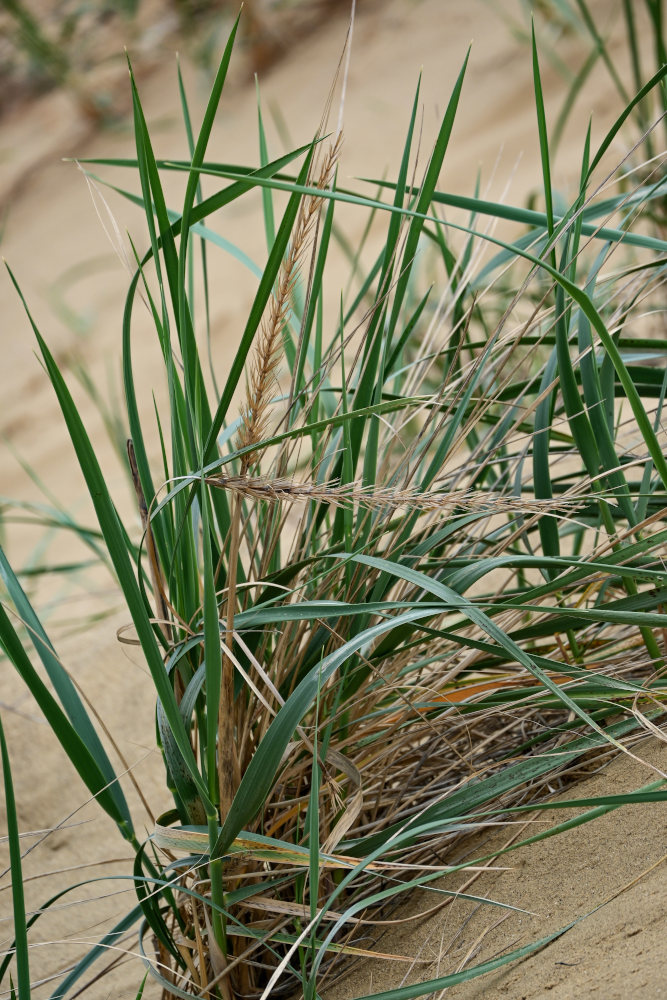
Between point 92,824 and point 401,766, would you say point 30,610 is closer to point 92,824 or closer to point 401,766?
point 401,766

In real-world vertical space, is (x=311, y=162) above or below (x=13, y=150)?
below

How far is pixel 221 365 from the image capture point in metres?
3.06

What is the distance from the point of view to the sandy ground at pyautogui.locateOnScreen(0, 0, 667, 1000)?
520mm

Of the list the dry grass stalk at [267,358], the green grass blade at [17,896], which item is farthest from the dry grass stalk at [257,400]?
the green grass blade at [17,896]

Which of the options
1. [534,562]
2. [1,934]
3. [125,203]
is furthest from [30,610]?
[125,203]

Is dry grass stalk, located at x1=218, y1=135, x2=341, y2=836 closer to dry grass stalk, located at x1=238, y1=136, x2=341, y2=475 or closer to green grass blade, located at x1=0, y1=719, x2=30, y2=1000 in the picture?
dry grass stalk, located at x1=238, y1=136, x2=341, y2=475

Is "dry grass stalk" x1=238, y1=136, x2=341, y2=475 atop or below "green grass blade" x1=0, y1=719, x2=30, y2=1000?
atop

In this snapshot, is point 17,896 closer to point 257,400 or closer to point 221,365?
point 257,400

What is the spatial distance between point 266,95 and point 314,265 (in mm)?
4197

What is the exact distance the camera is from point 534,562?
1.85 feet

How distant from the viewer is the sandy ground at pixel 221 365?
1.70ft

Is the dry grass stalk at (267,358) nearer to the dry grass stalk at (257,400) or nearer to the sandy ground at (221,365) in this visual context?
the dry grass stalk at (257,400)

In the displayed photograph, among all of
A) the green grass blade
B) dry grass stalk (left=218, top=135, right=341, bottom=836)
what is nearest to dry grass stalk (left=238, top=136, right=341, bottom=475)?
dry grass stalk (left=218, top=135, right=341, bottom=836)

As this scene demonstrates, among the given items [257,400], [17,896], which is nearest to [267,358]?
[257,400]
